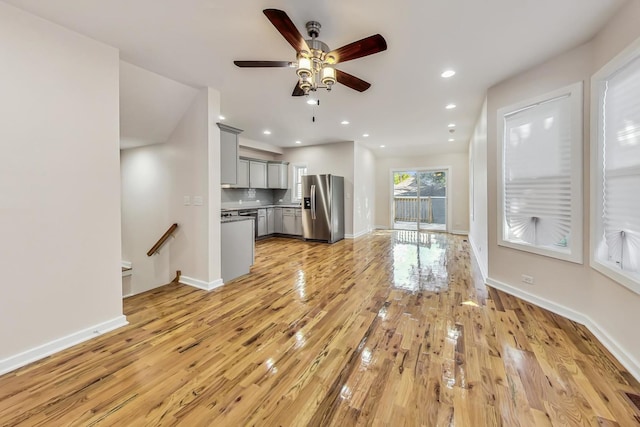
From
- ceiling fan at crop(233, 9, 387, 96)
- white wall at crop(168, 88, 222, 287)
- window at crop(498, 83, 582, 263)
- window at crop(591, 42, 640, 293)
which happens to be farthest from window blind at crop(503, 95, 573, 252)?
white wall at crop(168, 88, 222, 287)

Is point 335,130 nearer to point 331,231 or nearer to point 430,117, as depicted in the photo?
point 430,117

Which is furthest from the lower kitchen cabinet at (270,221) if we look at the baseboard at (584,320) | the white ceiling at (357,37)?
the baseboard at (584,320)

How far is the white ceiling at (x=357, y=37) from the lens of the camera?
1.93 metres

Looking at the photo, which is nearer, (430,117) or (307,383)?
(307,383)

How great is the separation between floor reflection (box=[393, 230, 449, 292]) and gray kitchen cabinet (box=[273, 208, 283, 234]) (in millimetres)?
3268

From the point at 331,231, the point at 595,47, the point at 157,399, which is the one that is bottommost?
the point at 157,399

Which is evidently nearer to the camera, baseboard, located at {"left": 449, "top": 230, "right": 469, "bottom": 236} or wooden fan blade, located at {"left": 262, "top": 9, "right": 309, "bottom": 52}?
wooden fan blade, located at {"left": 262, "top": 9, "right": 309, "bottom": 52}

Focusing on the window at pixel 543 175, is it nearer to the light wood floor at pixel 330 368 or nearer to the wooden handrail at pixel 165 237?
the light wood floor at pixel 330 368

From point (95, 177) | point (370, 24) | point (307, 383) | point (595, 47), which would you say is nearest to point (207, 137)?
point (95, 177)

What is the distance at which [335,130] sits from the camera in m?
5.74

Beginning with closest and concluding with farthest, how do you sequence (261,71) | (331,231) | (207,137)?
(261,71) < (207,137) < (331,231)

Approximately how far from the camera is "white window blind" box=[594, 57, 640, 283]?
186cm

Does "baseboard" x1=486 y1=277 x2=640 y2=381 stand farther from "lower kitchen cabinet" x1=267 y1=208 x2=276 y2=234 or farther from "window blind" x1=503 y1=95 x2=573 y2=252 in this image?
"lower kitchen cabinet" x1=267 y1=208 x2=276 y2=234

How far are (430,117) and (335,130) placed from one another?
1.99 metres
